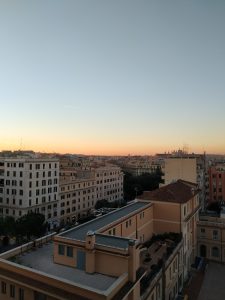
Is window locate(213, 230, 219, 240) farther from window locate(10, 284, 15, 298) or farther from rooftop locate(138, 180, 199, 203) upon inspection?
window locate(10, 284, 15, 298)

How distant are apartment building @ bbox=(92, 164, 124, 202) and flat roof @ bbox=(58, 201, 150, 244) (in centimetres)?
4076

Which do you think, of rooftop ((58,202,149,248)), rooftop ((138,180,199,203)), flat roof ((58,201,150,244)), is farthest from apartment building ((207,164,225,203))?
rooftop ((58,202,149,248))

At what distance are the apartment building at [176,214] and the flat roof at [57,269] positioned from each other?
1676cm

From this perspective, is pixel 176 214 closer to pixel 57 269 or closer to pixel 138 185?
pixel 57 269

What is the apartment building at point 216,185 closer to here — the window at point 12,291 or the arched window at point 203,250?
the arched window at point 203,250

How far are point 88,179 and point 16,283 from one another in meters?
54.2

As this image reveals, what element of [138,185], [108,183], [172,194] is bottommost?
[138,185]

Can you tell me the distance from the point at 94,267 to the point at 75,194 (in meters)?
49.5

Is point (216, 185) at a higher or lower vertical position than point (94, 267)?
higher

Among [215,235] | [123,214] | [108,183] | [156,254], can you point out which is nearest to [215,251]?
[215,235]

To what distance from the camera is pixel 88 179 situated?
7469 centimetres

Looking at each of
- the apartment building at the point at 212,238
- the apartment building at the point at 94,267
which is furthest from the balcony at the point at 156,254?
the apartment building at the point at 212,238

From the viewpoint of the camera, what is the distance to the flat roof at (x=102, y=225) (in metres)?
23.2

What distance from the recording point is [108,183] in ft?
279
